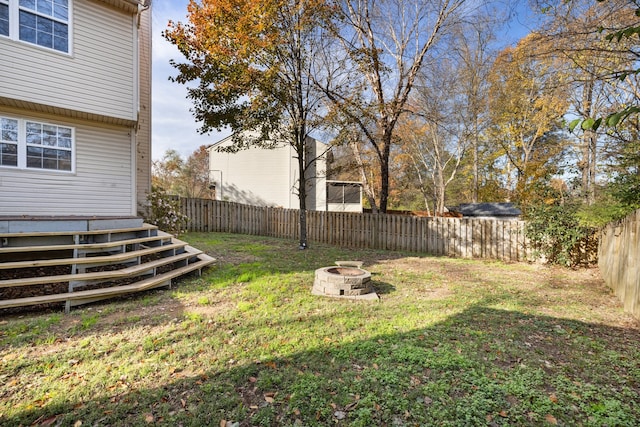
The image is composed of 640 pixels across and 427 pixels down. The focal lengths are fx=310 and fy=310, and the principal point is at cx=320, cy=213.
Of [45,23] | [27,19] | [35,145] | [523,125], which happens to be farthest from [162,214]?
[523,125]

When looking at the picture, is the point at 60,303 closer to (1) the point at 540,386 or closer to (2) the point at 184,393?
(2) the point at 184,393

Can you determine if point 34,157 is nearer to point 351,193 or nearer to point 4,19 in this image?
point 4,19

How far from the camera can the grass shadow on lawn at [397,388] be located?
2.44 metres

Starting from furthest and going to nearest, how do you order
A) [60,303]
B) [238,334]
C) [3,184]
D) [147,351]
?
[3,184] → [60,303] → [238,334] → [147,351]

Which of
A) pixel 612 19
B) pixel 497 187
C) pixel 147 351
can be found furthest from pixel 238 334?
pixel 497 187

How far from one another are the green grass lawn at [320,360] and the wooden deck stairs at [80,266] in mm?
252

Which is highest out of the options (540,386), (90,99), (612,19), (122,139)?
(612,19)

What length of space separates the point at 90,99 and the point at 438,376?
863 cm

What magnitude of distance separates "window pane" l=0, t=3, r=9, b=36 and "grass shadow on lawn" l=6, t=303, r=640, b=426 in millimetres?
7154

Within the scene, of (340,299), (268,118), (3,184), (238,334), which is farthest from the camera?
(268,118)

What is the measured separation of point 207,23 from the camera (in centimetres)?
844

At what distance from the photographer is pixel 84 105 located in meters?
6.97

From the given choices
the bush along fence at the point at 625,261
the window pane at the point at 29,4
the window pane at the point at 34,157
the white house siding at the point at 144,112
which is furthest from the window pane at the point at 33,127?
the bush along fence at the point at 625,261

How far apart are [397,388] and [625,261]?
4.95m
